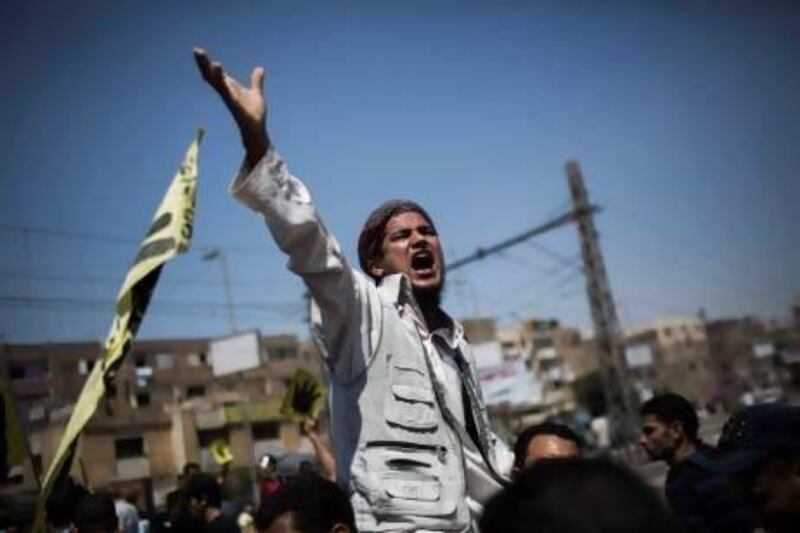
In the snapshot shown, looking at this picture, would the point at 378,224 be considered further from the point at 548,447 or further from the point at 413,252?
the point at 548,447

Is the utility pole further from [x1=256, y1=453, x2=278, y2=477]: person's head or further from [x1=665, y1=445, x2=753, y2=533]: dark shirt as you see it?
[x1=665, y1=445, x2=753, y2=533]: dark shirt

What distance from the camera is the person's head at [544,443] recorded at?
10.4 feet

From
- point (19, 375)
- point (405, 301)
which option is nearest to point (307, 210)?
point (405, 301)

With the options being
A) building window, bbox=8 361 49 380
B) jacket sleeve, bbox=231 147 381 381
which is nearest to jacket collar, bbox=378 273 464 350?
jacket sleeve, bbox=231 147 381 381

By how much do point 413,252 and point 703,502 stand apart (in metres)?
2.01

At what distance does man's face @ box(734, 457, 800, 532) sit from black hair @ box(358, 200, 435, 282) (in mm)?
1318

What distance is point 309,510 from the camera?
2545mm

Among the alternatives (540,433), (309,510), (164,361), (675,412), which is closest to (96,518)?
(309,510)

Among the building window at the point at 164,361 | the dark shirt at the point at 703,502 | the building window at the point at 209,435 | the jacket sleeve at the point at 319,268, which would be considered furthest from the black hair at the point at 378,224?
the building window at the point at 164,361

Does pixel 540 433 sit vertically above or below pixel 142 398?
below

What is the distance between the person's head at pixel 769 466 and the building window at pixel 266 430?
46776 millimetres

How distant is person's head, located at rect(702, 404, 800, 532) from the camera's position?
7.13ft

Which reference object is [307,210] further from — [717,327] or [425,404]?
[717,327]

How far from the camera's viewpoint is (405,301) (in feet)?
8.18
